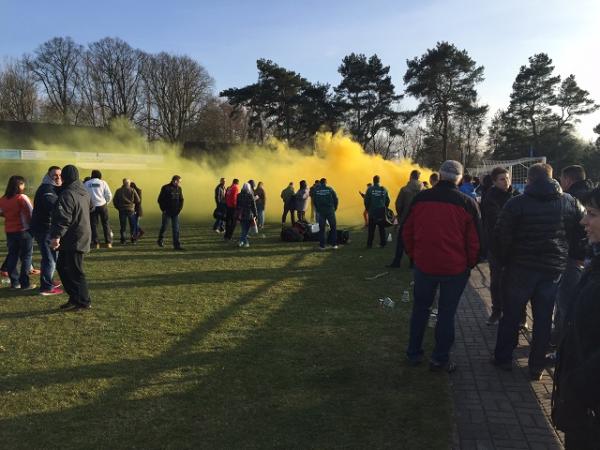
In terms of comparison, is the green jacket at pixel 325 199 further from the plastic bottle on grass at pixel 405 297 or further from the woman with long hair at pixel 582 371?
the woman with long hair at pixel 582 371

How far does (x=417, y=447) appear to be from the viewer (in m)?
3.32

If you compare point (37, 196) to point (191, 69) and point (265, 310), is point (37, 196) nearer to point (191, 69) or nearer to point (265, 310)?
point (265, 310)

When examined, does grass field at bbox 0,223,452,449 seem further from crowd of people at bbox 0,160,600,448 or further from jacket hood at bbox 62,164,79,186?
jacket hood at bbox 62,164,79,186

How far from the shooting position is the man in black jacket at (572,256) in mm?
4855

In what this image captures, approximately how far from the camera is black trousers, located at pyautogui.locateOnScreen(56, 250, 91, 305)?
6566mm

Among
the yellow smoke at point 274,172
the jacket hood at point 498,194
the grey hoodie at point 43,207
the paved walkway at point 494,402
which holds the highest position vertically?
the yellow smoke at point 274,172

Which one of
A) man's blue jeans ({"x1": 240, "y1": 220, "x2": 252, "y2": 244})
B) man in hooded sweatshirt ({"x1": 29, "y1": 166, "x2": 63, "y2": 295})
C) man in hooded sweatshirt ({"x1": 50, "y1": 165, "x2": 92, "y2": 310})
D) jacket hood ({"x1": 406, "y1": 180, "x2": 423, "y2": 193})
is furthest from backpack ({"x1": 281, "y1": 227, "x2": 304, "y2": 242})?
man in hooded sweatshirt ({"x1": 50, "y1": 165, "x2": 92, "y2": 310})

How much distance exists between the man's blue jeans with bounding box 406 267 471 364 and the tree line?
35.8m

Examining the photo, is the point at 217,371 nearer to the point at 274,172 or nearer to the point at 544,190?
the point at 544,190

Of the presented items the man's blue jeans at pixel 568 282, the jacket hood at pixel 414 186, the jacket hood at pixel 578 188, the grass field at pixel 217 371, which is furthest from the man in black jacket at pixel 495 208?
the jacket hood at pixel 414 186

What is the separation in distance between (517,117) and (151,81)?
42.1 meters

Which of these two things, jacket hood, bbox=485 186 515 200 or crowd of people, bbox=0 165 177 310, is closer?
jacket hood, bbox=485 186 515 200

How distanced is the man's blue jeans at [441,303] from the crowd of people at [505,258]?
0.03 feet

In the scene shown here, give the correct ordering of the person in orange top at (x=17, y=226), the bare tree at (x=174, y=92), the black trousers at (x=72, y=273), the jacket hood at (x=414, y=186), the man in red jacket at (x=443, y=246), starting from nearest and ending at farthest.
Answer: the man in red jacket at (x=443, y=246) < the black trousers at (x=72, y=273) < the person in orange top at (x=17, y=226) < the jacket hood at (x=414, y=186) < the bare tree at (x=174, y=92)
